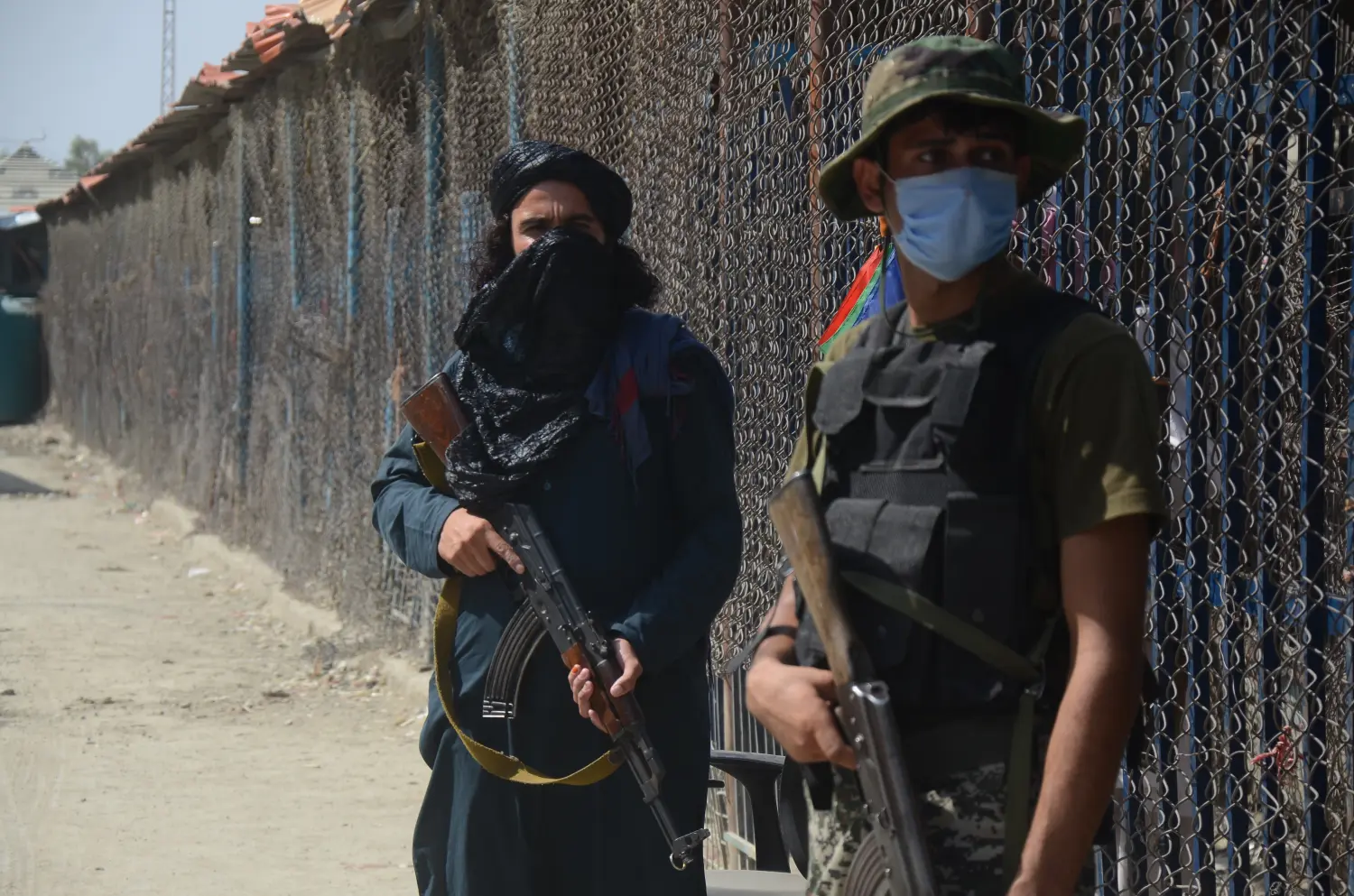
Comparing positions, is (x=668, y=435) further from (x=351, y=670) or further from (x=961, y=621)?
(x=351, y=670)

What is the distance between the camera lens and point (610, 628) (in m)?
2.73

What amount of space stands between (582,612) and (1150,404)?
1.26 m

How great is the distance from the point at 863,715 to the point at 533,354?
129 centimetres

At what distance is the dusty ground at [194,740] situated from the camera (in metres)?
5.12

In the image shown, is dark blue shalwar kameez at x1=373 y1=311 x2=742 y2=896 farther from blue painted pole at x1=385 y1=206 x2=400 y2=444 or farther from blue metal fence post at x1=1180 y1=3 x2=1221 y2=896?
blue painted pole at x1=385 y1=206 x2=400 y2=444

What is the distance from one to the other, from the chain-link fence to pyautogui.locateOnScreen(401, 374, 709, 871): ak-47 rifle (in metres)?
0.78

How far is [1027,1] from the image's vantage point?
127 inches

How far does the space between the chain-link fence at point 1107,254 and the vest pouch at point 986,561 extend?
71cm

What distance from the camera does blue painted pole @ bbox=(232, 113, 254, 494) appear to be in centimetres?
1184

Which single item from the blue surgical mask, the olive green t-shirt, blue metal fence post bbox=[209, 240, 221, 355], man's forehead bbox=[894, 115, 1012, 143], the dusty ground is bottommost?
the dusty ground

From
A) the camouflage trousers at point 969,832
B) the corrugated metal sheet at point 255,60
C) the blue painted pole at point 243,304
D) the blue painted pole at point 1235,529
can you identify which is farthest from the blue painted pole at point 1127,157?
the blue painted pole at point 243,304

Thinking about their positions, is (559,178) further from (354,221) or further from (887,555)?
(354,221)

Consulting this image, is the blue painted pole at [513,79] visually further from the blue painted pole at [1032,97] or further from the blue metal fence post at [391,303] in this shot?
the blue painted pole at [1032,97]

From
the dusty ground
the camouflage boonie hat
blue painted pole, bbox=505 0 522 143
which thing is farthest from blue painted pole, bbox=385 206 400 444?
the camouflage boonie hat
